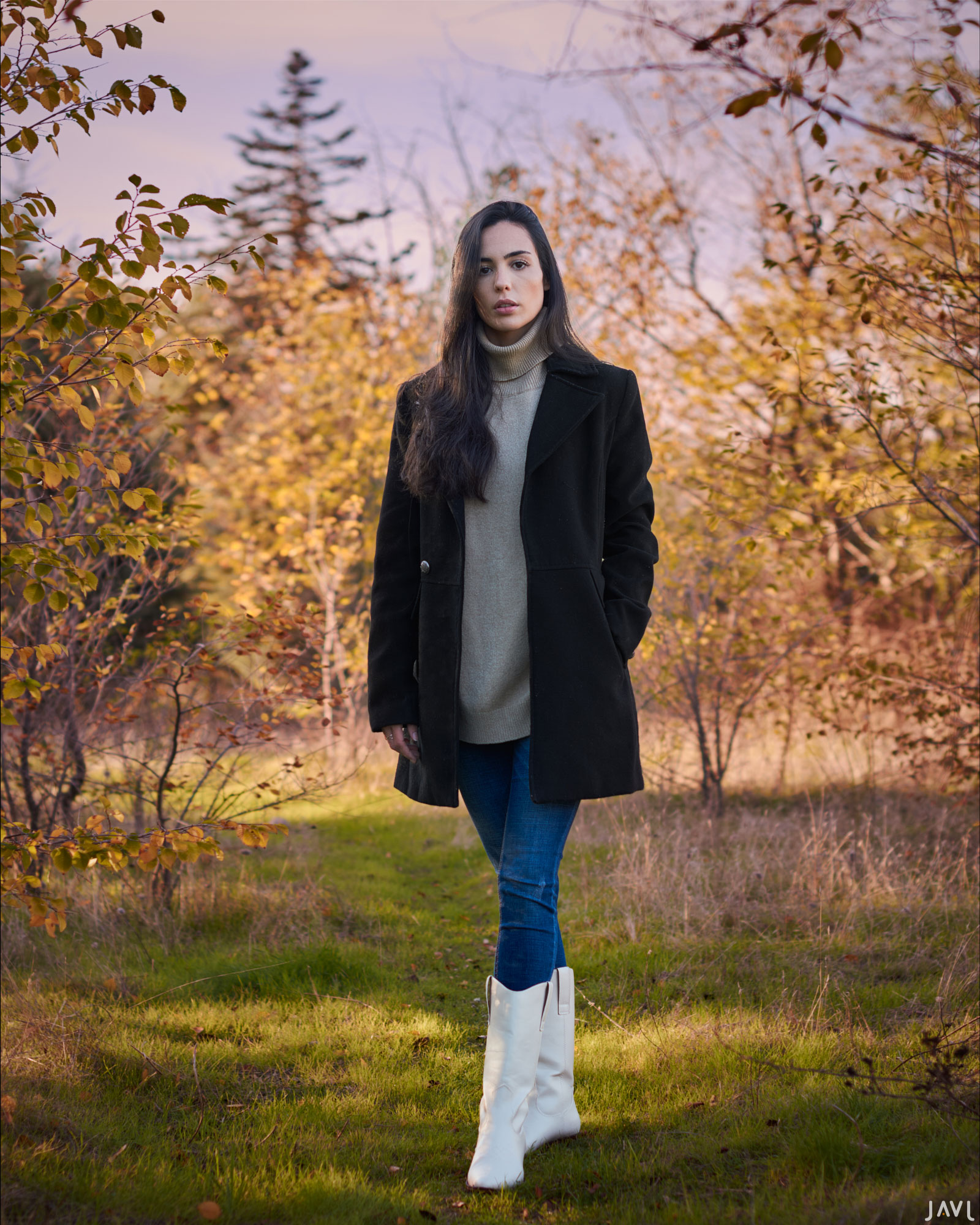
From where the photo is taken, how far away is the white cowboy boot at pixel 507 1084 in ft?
7.32

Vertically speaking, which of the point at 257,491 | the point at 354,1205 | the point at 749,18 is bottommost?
the point at 354,1205

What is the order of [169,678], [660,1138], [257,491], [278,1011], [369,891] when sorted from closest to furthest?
1. [660,1138]
2. [278,1011]
3. [169,678]
4. [369,891]
5. [257,491]

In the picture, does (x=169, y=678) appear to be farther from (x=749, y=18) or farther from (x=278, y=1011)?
(x=749, y=18)

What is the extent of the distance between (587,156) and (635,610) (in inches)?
256

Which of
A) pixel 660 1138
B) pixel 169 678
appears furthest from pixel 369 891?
pixel 660 1138

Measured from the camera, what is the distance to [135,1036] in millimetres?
2996

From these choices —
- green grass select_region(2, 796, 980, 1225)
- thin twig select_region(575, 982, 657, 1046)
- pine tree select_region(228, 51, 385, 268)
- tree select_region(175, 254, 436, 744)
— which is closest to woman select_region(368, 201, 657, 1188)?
green grass select_region(2, 796, 980, 1225)

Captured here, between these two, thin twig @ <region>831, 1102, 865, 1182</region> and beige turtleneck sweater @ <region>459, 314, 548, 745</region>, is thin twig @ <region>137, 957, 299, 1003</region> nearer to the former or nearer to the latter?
beige turtleneck sweater @ <region>459, 314, 548, 745</region>

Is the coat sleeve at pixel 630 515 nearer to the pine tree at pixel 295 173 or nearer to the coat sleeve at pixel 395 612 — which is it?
the coat sleeve at pixel 395 612

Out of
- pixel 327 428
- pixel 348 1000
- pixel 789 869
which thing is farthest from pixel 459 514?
pixel 327 428

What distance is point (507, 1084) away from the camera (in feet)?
7.41

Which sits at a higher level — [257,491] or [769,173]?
[769,173]

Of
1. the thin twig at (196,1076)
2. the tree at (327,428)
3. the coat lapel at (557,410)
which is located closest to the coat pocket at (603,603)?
the coat lapel at (557,410)

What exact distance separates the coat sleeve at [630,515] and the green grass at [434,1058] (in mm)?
1156
